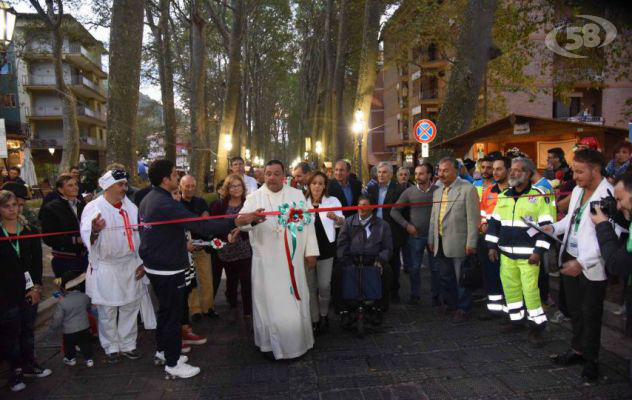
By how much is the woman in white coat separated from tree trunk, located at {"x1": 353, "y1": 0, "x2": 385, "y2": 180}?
1112cm

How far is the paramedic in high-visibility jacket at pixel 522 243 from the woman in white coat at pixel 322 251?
1.88m

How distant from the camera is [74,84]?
4650 cm

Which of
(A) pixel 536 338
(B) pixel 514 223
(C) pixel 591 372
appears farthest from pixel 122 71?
(C) pixel 591 372

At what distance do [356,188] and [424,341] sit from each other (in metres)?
3.25

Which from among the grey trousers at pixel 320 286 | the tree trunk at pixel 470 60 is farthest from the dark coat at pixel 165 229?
the tree trunk at pixel 470 60

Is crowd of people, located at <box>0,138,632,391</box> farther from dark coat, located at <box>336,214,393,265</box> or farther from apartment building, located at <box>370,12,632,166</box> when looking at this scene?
apartment building, located at <box>370,12,632,166</box>

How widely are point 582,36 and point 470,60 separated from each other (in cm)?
628

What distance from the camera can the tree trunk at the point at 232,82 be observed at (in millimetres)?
17203

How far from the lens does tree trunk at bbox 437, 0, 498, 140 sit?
9.77m

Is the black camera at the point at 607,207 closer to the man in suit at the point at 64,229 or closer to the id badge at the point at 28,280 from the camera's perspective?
the id badge at the point at 28,280

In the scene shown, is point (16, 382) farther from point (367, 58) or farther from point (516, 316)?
point (367, 58)

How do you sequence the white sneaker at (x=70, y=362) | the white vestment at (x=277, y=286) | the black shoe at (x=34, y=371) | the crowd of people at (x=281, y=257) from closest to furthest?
the crowd of people at (x=281, y=257), the black shoe at (x=34, y=371), the white vestment at (x=277, y=286), the white sneaker at (x=70, y=362)

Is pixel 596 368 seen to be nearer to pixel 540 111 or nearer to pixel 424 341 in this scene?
pixel 424 341

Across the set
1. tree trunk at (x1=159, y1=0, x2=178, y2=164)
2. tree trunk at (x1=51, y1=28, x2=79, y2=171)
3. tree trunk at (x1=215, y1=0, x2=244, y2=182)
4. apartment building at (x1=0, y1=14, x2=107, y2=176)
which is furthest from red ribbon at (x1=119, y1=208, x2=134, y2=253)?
apartment building at (x1=0, y1=14, x2=107, y2=176)
